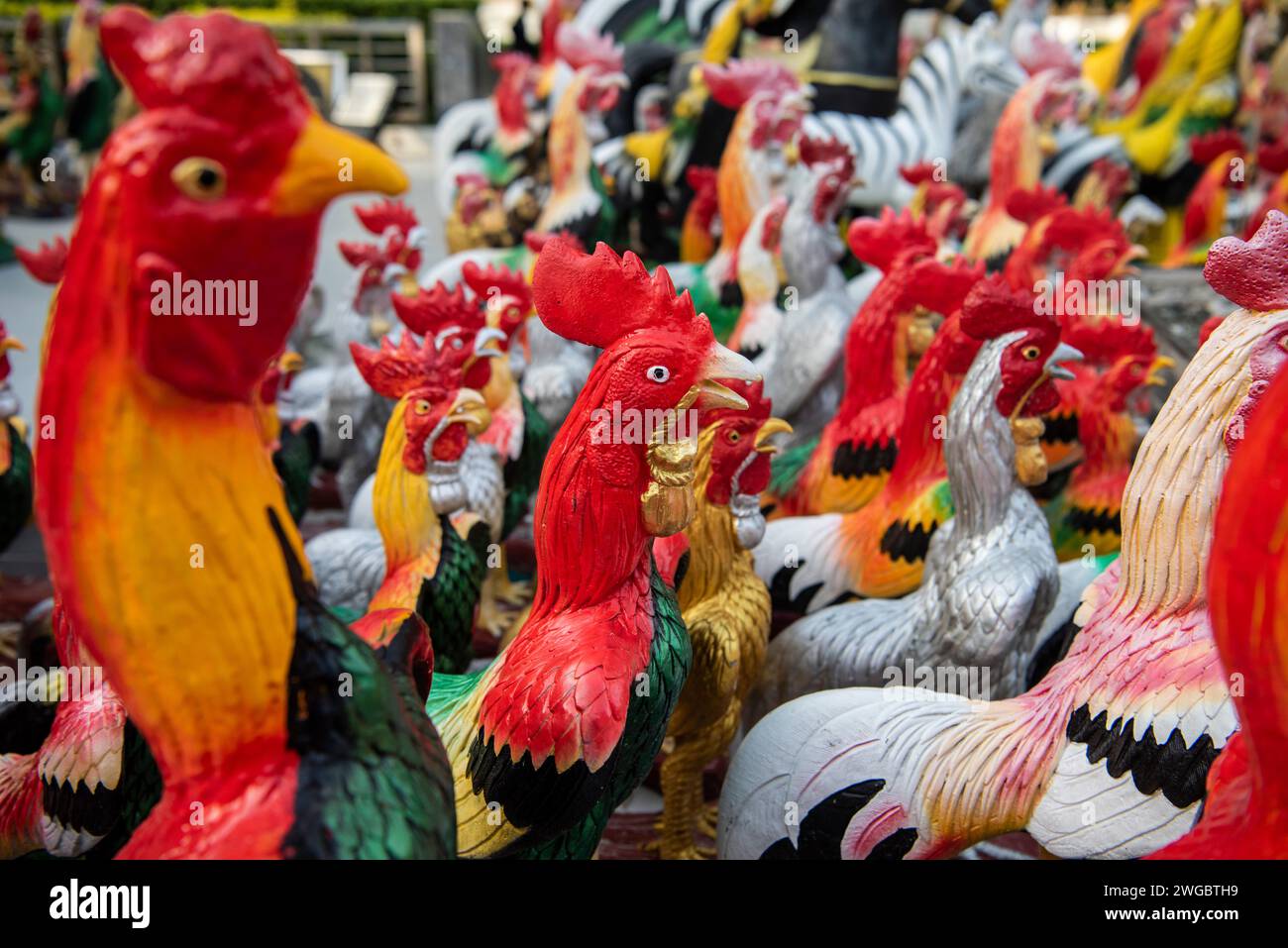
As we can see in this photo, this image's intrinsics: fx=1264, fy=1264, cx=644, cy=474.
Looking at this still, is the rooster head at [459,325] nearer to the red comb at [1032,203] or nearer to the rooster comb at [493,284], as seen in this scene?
the rooster comb at [493,284]

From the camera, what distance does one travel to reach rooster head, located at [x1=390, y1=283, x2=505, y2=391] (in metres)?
3.66

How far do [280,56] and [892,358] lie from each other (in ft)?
9.81

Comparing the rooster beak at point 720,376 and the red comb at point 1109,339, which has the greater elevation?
the rooster beak at point 720,376

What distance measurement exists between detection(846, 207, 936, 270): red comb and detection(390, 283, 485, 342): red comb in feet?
4.40

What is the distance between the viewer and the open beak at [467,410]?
3078 millimetres

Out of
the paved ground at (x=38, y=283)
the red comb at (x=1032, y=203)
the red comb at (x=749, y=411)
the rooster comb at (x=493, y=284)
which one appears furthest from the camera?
the red comb at (x=1032, y=203)

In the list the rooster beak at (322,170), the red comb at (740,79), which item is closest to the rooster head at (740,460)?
the rooster beak at (322,170)

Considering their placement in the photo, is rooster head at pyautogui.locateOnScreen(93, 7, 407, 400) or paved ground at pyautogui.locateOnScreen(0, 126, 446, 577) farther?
paved ground at pyautogui.locateOnScreen(0, 126, 446, 577)

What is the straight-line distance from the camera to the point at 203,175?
1207 millimetres

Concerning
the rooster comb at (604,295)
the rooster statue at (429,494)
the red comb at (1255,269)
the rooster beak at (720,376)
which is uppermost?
the red comb at (1255,269)
